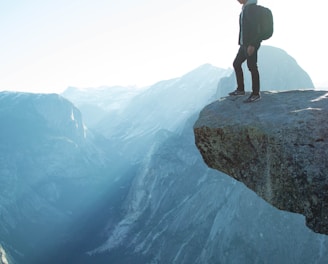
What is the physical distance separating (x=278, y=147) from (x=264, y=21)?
4181 millimetres

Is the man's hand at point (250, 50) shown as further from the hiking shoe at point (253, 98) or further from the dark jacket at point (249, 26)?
the hiking shoe at point (253, 98)

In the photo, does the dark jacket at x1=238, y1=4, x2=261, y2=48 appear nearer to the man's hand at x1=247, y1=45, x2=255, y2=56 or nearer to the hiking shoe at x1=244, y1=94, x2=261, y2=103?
the man's hand at x1=247, y1=45, x2=255, y2=56

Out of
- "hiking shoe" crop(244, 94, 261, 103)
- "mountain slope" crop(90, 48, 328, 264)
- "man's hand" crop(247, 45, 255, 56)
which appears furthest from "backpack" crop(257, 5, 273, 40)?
"mountain slope" crop(90, 48, 328, 264)

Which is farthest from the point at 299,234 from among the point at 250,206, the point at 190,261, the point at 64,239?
the point at 64,239

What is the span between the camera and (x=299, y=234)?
117562mm

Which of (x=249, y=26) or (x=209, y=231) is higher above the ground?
(x=249, y=26)

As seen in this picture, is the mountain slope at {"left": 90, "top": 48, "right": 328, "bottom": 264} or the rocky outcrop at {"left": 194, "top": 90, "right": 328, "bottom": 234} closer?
the rocky outcrop at {"left": 194, "top": 90, "right": 328, "bottom": 234}

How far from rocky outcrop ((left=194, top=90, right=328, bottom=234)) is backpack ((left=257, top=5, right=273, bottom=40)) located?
2.26 meters

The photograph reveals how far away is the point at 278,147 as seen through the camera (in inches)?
325

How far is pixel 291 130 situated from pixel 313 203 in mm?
1874

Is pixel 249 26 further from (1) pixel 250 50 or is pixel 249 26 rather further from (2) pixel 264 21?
(1) pixel 250 50

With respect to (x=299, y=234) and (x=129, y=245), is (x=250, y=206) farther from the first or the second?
(x=129, y=245)

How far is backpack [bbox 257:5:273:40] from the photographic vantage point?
10.0m

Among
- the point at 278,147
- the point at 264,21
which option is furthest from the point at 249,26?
the point at 278,147
